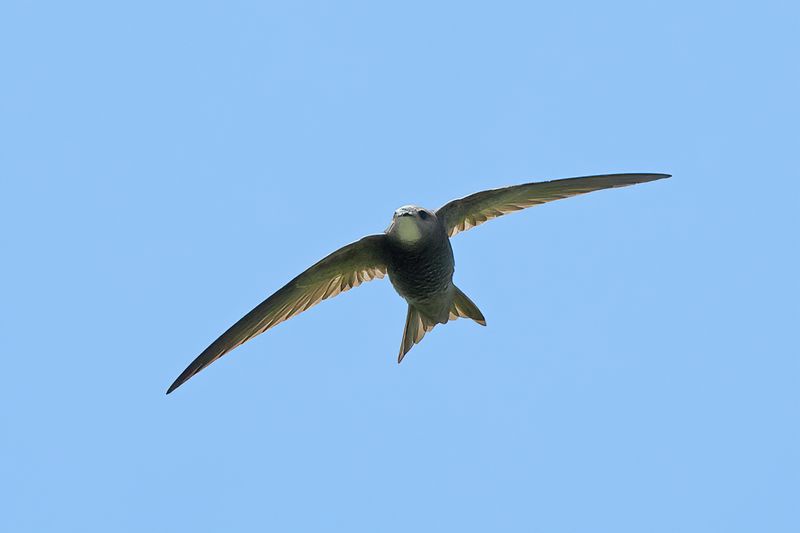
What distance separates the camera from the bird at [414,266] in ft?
32.5

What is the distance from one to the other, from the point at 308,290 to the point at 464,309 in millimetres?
1566

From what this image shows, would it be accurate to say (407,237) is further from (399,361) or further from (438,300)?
(399,361)

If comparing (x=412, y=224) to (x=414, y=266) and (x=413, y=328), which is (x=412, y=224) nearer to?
(x=414, y=266)

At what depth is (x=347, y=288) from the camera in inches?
428

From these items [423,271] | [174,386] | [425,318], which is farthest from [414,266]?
[174,386]

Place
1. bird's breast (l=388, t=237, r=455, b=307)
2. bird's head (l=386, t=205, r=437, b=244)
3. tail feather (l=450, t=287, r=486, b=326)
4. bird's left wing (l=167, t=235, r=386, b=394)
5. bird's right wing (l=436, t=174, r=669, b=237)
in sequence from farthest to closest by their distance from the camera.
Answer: tail feather (l=450, t=287, r=486, b=326) < bird's right wing (l=436, t=174, r=669, b=237) < bird's left wing (l=167, t=235, r=386, b=394) < bird's breast (l=388, t=237, r=455, b=307) < bird's head (l=386, t=205, r=437, b=244)

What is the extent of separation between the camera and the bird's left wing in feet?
33.5

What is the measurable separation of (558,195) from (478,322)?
1.49 m

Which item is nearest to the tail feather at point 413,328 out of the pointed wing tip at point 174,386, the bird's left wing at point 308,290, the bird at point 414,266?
the bird at point 414,266

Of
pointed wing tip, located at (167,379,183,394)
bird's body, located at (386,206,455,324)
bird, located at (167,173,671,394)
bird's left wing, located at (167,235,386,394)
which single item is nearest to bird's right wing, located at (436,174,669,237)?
bird, located at (167,173,671,394)

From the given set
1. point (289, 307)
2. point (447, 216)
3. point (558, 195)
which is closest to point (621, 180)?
point (558, 195)

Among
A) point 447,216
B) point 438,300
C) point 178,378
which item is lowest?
point 178,378

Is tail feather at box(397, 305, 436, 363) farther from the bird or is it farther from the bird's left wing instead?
A: the bird's left wing

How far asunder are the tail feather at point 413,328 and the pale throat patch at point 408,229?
106 centimetres
